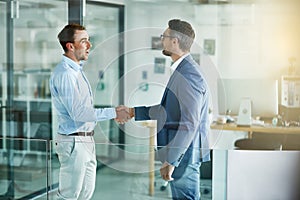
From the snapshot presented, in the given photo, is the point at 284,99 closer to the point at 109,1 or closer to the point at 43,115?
the point at 109,1

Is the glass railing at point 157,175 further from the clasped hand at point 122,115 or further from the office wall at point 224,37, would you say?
the office wall at point 224,37

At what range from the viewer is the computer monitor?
3986mm

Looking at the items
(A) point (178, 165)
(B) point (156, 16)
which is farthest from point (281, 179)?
(B) point (156, 16)

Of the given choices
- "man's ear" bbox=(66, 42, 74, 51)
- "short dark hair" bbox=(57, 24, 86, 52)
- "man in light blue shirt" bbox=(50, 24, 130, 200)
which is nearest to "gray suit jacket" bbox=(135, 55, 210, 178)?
"man in light blue shirt" bbox=(50, 24, 130, 200)

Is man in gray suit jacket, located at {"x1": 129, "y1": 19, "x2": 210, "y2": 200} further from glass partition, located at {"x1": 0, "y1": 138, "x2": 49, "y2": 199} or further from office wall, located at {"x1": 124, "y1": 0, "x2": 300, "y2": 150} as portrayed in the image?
glass partition, located at {"x1": 0, "y1": 138, "x2": 49, "y2": 199}

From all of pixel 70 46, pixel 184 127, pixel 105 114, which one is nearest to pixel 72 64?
pixel 70 46

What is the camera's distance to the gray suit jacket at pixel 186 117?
3.22 meters

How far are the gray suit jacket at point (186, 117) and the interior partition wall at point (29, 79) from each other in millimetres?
1162

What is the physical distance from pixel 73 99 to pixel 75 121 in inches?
6.5

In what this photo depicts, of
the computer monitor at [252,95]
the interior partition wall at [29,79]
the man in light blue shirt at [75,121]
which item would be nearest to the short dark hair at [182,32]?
the computer monitor at [252,95]

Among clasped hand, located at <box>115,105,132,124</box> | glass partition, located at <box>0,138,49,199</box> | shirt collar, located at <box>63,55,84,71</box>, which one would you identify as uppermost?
shirt collar, located at <box>63,55,84,71</box>

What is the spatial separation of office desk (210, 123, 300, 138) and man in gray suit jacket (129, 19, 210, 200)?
65 centimetres

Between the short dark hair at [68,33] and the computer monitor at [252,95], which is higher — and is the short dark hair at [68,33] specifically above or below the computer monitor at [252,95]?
above

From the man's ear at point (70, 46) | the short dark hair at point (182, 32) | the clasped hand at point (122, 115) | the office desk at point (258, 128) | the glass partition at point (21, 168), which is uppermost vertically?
the short dark hair at point (182, 32)
